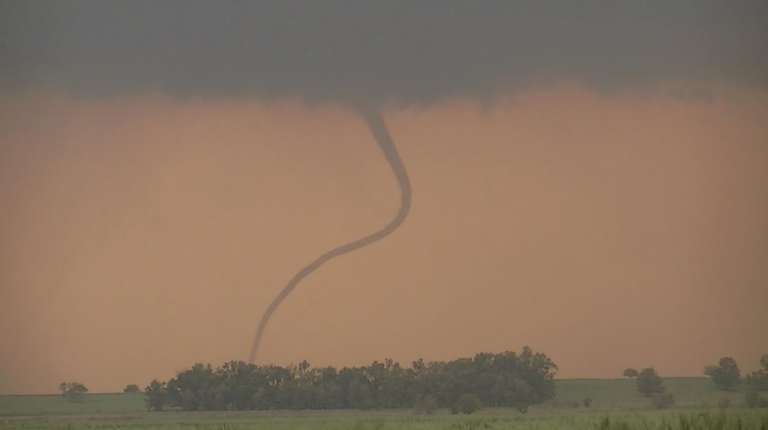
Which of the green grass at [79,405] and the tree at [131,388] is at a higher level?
the tree at [131,388]

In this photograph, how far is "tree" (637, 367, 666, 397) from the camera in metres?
16.3

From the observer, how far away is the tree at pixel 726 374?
1644cm

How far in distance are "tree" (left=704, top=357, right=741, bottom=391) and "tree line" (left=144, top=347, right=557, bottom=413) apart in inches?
90.6

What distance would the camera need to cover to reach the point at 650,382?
1630 centimetres

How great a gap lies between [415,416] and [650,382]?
344 cm

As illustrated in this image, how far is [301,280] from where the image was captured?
16.8 meters

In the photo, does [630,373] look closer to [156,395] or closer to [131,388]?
[156,395]

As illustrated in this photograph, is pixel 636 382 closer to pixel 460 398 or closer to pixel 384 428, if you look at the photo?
pixel 460 398

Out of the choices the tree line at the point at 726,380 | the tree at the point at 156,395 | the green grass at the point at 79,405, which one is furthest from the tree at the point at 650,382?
the green grass at the point at 79,405

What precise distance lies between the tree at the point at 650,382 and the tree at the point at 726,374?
750 millimetres

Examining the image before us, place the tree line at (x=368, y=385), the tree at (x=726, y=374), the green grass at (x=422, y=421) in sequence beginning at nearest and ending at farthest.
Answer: the green grass at (x=422, y=421), the tree line at (x=368, y=385), the tree at (x=726, y=374)

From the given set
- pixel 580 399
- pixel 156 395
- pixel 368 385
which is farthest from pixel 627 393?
pixel 156 395

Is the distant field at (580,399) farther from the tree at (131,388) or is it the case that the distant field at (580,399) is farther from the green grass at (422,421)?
the green grass at (422,421)

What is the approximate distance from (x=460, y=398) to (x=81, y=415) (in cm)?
536
